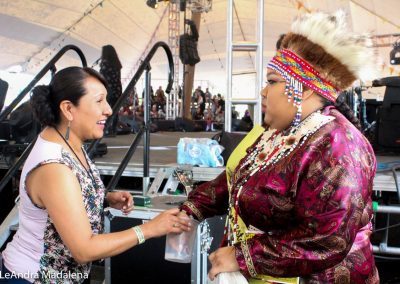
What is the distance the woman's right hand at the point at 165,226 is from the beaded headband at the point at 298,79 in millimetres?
613

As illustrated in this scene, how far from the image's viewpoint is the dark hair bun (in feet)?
5.90

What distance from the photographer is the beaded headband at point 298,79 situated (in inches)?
55.5

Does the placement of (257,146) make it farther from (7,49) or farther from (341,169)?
(7,49)

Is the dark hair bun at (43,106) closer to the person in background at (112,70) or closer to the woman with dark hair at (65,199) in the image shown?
the woman with dark hair at (65,199)

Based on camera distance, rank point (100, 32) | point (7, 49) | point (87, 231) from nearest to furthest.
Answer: point (87, 231)
point (7, 49)
point (100, 32)

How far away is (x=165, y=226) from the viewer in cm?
173

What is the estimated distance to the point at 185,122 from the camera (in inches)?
445

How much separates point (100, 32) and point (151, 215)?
19.9 m

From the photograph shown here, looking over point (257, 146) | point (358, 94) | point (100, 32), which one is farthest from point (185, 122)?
point (100, 32)

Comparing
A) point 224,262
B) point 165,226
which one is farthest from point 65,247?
point 224,262

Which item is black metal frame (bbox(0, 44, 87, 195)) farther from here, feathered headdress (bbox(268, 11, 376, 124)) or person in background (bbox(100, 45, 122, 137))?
feathered headdress (bbox(268, 11, 376, 124))

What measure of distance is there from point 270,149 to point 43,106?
0.90m

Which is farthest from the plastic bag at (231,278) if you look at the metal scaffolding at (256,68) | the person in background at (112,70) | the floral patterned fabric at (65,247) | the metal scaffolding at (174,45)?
the metal scaffolding at (174,45)

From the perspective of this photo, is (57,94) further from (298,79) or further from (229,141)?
(229,141)
